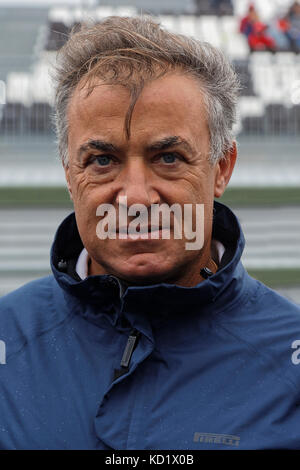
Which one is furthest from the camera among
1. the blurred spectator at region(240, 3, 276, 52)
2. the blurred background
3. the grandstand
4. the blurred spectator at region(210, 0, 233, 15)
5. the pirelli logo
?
the blurred spectator at region(210, 0, 233, 15)

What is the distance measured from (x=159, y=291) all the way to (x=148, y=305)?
41mm

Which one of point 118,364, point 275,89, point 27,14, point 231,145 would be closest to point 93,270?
point 118,364

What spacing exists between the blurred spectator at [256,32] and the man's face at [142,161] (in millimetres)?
7919

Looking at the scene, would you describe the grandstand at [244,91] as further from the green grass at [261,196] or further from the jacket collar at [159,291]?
the jacket collar at [159,291]

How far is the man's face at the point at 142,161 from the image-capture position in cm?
115

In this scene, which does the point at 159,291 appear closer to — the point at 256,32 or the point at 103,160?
the point at 103,160

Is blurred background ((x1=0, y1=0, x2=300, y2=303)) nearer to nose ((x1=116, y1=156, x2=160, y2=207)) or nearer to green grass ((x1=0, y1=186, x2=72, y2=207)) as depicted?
green grass ((x1=0, y1=186, x2=72, y2=207))

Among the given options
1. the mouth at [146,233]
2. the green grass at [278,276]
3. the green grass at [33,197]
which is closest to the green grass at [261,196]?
the green grass at [278,276]

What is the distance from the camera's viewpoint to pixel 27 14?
36.3 feet

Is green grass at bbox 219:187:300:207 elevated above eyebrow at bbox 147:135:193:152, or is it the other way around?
eyebrow at bbox 147:135:193:152

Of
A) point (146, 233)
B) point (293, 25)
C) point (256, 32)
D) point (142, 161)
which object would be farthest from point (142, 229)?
point (293, 25)

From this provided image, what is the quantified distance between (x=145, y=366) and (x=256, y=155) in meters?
5.97

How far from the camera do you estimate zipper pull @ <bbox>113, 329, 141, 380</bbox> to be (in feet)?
3.76

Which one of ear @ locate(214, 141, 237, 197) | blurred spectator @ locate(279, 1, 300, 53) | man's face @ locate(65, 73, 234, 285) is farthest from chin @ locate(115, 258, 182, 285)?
blurred spectator @ locate(279, 1, 300, 53)
